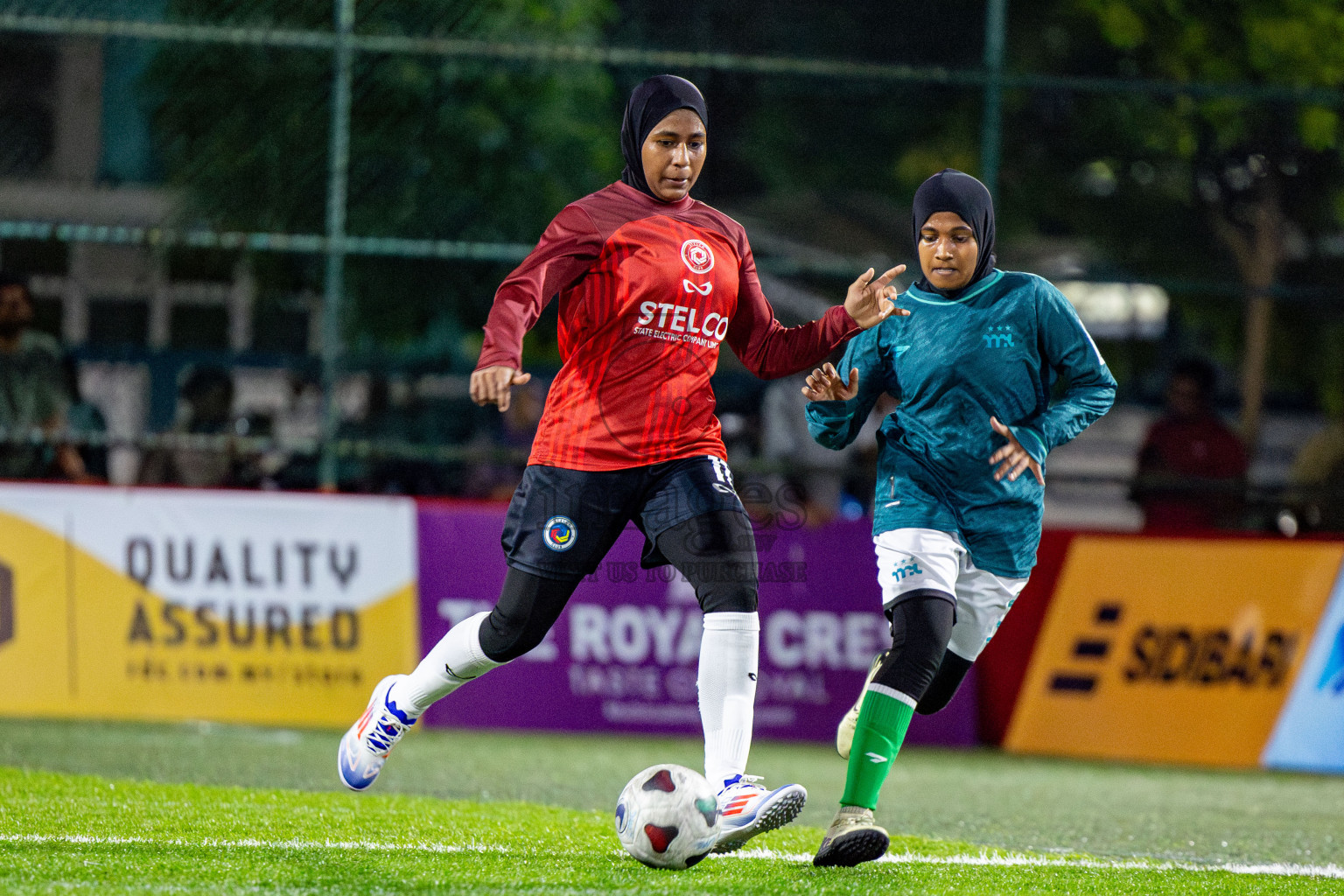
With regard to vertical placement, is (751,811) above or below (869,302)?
below

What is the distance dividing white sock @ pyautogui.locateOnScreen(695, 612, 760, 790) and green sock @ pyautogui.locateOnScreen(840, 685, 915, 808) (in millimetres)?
314

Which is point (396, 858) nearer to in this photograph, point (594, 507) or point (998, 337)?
point (594, 507)

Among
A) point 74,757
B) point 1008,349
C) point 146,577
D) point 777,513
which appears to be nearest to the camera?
point 1008,349

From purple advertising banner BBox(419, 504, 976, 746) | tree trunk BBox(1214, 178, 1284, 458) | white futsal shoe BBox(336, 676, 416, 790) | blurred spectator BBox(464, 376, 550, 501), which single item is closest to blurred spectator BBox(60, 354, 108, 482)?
purple advertising banner BBox(419, 504, 976, 746)

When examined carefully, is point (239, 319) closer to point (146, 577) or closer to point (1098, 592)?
point (146, 577)

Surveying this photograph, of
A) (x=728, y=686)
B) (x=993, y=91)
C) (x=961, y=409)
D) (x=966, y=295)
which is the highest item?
(x=993, y=91)

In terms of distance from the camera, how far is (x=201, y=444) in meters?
9.41

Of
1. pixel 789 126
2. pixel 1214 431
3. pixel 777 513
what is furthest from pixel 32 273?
pixel 1214 431

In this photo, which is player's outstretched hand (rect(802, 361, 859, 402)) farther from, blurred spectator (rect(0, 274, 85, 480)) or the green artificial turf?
blurred spectator (rect(0, 274, 85, 480))

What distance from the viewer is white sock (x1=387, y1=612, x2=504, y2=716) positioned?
496 centimetres

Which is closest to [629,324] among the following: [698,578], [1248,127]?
[698,578]

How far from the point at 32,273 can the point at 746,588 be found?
6.39m

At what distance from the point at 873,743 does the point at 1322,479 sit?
20.6 feet

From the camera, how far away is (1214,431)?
995 centimetres
